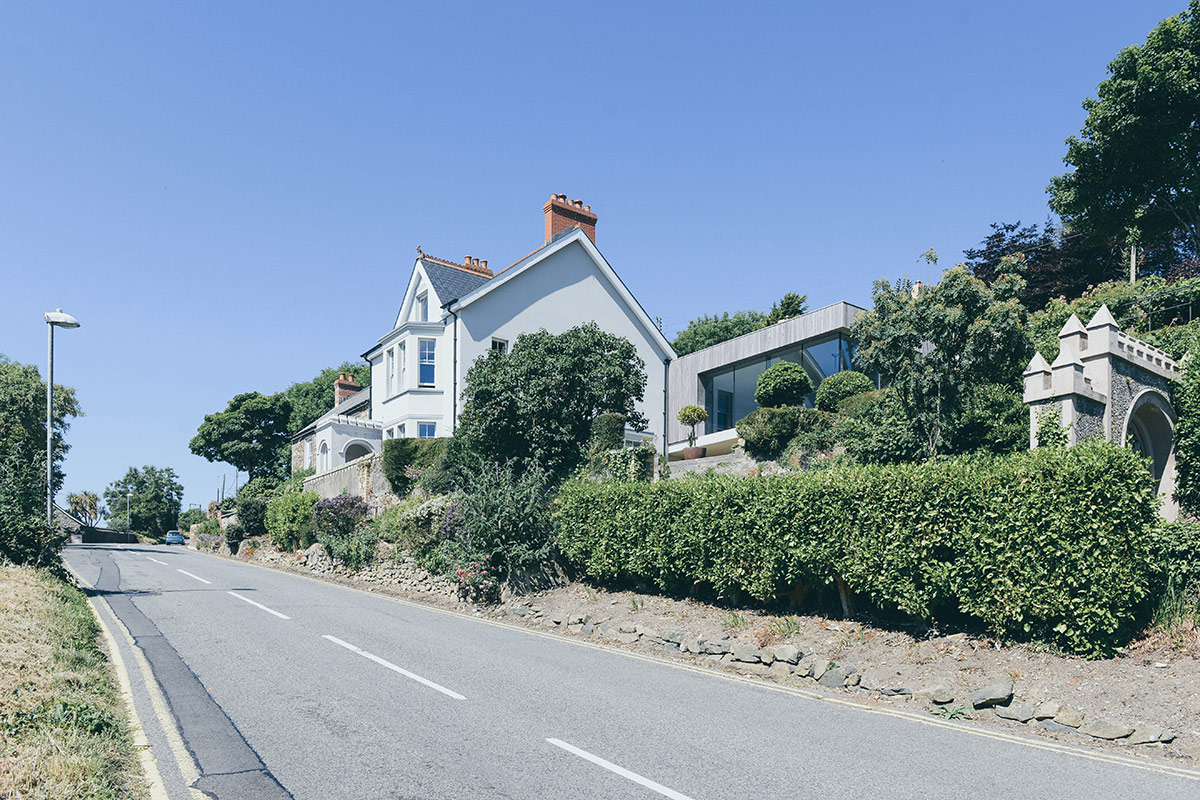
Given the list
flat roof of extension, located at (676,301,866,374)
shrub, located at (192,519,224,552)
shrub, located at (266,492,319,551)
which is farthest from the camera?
shrub, located at (192,519,224,552)

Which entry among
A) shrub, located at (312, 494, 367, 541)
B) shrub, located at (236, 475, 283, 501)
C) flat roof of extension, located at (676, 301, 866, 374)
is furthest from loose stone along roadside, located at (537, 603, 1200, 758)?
shrub, located at (236, 475, 283, 501)

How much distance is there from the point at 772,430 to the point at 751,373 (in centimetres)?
1165

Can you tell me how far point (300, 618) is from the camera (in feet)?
55.2

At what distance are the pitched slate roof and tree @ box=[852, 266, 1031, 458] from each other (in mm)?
20556

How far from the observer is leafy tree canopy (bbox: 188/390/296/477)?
69125 millimetres

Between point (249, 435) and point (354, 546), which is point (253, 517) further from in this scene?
point (249, 435)

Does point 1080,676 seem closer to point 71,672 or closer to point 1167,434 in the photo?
point 1167,434

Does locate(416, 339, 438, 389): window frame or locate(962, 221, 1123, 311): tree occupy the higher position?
locate(962, 221, 1123, 311): tree

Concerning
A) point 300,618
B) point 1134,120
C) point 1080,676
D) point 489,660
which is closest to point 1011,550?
point 1080,676

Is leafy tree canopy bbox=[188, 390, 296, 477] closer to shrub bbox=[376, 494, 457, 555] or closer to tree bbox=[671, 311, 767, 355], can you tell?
tree bbox=[671, 311, 767, 355]

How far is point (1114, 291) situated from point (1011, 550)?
24066 mm

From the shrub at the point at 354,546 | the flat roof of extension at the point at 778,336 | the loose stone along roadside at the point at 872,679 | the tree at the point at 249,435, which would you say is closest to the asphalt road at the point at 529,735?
the loose stone along roadside at the point at 872,679

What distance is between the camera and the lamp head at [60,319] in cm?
2028

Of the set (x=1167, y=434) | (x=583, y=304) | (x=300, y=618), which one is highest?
(x=583, y=304)
